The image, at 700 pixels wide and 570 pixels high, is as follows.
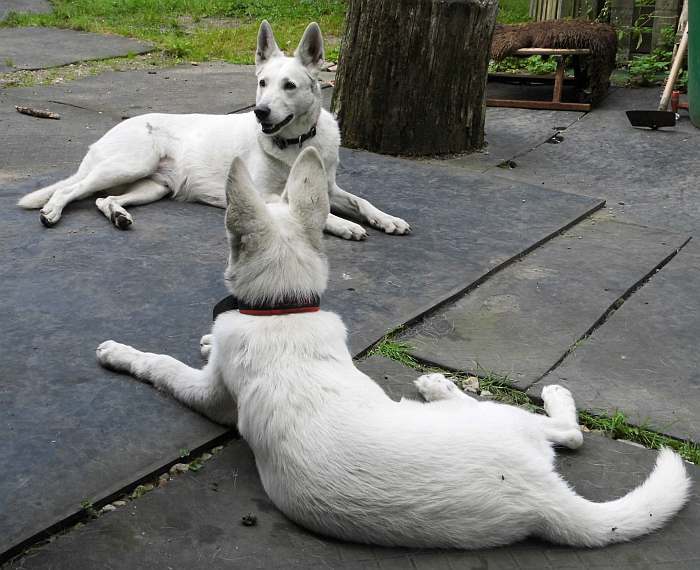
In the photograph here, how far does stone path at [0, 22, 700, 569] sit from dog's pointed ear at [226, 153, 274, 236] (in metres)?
0.77

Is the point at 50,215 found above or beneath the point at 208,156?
beneath

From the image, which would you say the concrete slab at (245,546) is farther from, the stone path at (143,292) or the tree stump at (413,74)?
the tree stump at (413,74)

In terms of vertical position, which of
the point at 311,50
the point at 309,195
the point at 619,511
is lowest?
the point at 619,511

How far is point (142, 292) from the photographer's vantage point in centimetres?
405

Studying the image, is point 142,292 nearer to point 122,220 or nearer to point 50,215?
point 122,220

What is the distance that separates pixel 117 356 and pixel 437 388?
4.14 ft

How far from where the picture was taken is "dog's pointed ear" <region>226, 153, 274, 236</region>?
2.67 meters

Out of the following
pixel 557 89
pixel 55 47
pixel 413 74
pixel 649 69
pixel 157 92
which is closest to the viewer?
pixel 413 74

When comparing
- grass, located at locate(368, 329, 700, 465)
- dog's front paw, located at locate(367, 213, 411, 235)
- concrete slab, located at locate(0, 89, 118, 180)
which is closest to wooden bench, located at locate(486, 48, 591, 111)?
dog's front paw, located at locate(367, 213, 411, 235)

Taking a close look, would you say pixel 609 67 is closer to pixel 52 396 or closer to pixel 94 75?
pixel 94 75

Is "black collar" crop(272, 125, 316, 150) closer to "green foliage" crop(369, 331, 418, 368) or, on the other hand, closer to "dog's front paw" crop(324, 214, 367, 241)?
"dog's front paw" crop(324, 214, 367, 241)

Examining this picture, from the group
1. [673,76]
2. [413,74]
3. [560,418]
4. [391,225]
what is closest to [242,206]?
[560,418]

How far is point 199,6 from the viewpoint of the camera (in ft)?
45.5

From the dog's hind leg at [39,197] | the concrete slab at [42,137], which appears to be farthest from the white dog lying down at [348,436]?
the concrete slab at [42,137]
